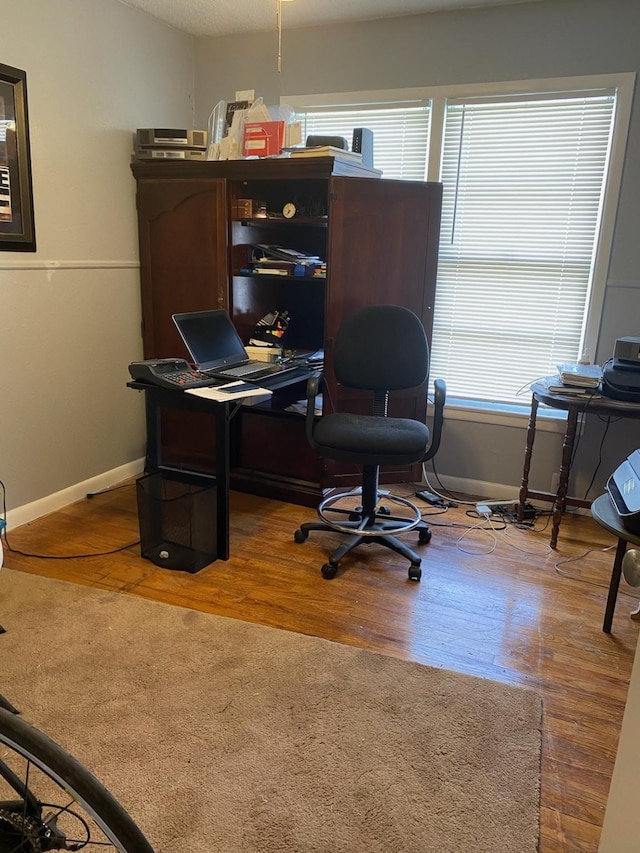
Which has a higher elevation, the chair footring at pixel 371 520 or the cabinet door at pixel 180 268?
the cabinet door at pixel 180 268

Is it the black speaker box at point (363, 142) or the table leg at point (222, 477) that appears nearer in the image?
the table leg at point (222, 477)

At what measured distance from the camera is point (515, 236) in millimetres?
3418

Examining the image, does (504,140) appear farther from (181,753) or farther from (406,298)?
(181,753)

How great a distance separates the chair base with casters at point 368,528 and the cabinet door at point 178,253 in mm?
1294

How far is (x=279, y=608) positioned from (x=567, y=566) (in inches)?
53.3

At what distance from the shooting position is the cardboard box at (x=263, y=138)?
10.3 ft

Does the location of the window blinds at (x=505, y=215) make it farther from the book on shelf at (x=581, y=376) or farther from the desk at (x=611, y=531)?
the desk at (x=611, y=531)

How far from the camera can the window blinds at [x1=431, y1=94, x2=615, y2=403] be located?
3227mm

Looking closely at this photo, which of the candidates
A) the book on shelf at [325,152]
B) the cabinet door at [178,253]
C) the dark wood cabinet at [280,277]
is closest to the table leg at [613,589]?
the dark wood cabinet at [280,277]

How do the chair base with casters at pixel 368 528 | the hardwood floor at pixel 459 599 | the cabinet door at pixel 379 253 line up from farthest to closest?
the cabinet door at pixel 379 253, the chair base with casters at pixel 368 528, the hardwood floor at pixel 459 599

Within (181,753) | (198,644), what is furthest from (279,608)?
(181,753)

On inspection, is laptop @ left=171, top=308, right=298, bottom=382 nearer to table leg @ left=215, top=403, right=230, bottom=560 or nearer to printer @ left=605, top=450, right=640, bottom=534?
table leg @ left=215, top=403, right=230, bottom=560

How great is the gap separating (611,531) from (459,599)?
0.79 m

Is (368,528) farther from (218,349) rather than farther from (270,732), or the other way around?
(270,732)
